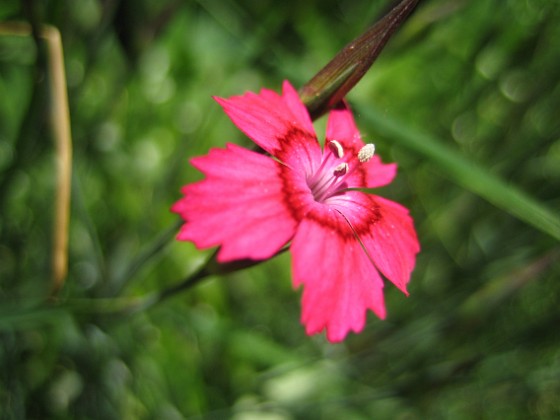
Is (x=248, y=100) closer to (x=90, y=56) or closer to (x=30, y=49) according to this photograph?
(x=90, y=56)

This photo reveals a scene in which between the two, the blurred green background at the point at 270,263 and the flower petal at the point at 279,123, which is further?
the blurred green background at the point at 270,263

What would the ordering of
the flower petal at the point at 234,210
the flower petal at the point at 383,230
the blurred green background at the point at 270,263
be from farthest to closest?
the blurred green background at the point at 270,263
the flower petal at the point at 383,230
the flower petal at the point at 234,210

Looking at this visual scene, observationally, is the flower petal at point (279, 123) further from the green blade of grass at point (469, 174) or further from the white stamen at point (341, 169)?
the green blade of grass at point (469, 174)

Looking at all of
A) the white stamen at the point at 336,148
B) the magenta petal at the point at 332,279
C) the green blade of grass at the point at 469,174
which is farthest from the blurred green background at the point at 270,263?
the magenta petal at the point at 332,279

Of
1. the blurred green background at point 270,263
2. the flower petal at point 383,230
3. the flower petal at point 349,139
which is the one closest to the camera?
the flower petal at point 383,230

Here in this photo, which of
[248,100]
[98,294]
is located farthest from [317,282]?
[98,294]
